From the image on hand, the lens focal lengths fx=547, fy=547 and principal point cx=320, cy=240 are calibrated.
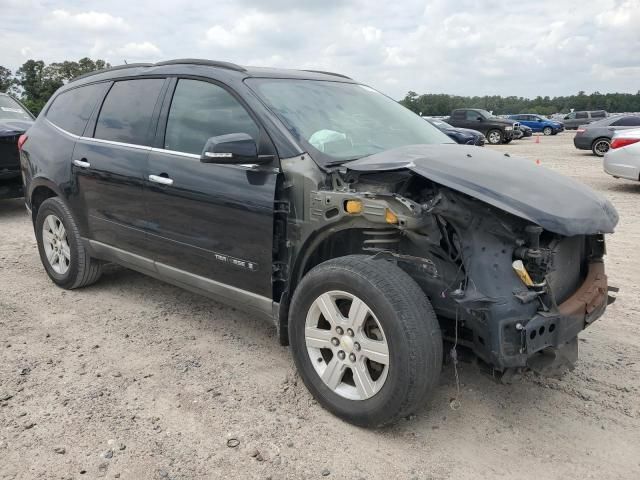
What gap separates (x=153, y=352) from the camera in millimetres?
3666

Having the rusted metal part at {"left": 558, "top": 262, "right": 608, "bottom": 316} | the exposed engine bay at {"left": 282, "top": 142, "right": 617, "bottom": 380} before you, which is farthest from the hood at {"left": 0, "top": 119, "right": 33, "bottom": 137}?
the rusted metal part at {"left": 558, "top": 262, "right": 608, "bottom": 316}

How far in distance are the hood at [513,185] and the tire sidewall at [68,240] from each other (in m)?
2.84

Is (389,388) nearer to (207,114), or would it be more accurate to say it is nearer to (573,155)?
(207,114)

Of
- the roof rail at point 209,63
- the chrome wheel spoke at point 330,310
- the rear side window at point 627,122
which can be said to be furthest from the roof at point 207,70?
the rear side window at point 627,122

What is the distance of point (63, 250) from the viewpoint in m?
4.85

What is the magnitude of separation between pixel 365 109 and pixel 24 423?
9.16 feet

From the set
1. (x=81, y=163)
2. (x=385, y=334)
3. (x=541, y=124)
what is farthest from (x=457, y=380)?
(x=541, y=124)

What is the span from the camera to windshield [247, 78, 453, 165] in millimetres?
3197

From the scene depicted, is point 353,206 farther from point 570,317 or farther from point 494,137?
point 494,137

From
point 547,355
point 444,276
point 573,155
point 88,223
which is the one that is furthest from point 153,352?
point 573,155

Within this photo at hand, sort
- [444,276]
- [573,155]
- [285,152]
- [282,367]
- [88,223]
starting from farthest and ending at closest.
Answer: [573,155], [88,223], [282,367], [285,152], [444,276]

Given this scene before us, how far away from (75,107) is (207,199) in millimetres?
2116

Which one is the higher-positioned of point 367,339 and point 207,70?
point 207,70

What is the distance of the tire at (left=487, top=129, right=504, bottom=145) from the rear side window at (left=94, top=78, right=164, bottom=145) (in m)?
23.9
